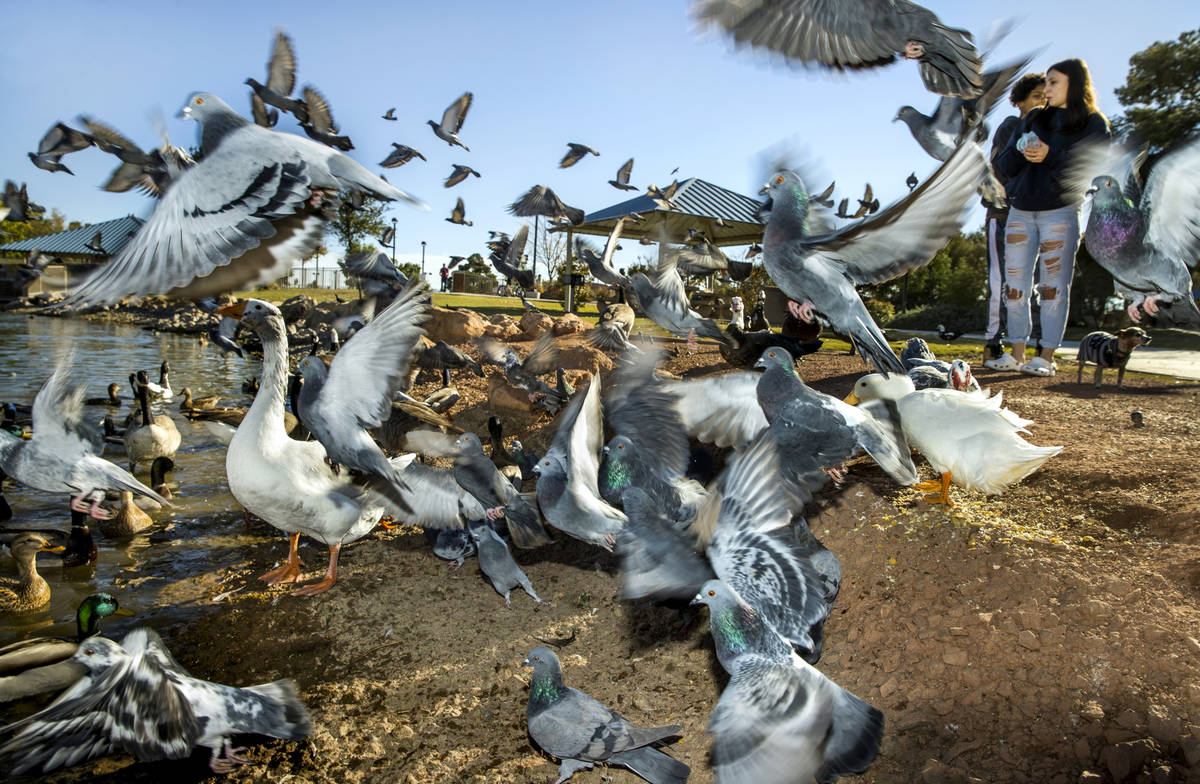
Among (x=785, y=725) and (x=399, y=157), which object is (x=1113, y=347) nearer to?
(x=785, y=725)

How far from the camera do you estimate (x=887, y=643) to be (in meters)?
3.31

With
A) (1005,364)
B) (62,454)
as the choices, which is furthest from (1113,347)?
(62,454)

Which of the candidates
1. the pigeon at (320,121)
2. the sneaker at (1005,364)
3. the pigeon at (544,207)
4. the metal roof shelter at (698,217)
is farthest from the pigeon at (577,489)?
the metal roof shelter at (698,217)

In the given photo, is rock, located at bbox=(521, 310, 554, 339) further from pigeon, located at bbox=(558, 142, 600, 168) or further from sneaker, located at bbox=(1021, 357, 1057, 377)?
sneaker, located at bbox=(1021, 357, 1057, 377)

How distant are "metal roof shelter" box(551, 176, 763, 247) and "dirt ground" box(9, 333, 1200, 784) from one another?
58.8 ft

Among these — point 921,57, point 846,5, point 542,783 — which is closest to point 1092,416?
point 921,57

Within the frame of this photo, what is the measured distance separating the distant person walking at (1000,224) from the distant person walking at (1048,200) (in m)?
0.29

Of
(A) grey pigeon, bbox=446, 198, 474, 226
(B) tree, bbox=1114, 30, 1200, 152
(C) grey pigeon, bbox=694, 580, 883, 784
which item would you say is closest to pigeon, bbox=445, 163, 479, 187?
(A) grey pigeon, bbox=446, 198, 474, 226

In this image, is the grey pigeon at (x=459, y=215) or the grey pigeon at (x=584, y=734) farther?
the grey pigeon at (x=459, y=215)

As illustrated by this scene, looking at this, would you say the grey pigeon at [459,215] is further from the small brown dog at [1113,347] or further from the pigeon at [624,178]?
the small brown dog at [1113,347]

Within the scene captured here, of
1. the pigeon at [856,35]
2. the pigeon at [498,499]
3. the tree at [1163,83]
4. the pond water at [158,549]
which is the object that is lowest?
the pond water at [158,549]

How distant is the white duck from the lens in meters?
4.10

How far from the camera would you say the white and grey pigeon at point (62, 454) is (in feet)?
16.8

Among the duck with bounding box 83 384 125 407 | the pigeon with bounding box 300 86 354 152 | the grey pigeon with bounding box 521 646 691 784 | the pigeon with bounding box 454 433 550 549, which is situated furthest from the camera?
the duck with bounding box 83 384 125 407
